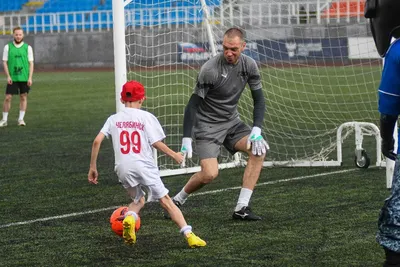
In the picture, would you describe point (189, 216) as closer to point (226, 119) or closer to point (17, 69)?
point (226, 119)

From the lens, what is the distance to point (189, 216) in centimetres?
891

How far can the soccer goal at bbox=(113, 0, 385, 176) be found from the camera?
484 inches

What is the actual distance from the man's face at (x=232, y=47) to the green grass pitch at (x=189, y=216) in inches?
57.4

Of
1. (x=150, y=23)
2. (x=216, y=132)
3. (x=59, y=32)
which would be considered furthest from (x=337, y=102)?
(x=59, y=32)

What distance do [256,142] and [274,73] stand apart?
776 cm

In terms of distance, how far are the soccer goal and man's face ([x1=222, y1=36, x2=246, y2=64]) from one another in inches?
94.0

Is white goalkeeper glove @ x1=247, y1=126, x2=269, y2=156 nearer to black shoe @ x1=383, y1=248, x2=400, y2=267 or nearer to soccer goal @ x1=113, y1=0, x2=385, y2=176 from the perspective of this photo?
soccer goal @ x1=113, y1=0, x2=385, y2=176

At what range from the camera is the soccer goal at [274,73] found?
1229 centimetres

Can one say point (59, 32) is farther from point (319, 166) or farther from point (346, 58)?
point (319, 166)

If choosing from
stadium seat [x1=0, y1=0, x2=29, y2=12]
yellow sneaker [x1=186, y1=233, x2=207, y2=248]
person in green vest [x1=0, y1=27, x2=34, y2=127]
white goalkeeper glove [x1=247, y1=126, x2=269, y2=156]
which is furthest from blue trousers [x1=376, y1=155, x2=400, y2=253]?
stadium seat [x1=0, y1=0, x2=29, y2=12]

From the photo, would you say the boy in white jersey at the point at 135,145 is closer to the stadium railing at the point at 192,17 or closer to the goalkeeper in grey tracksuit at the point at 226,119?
the goalkeeper in grey tracksuit at the point at 226,119

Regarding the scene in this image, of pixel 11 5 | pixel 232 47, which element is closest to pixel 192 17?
pixel 232 47

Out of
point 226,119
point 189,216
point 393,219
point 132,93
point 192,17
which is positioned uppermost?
point 192,17

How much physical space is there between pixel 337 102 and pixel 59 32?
23741mm
